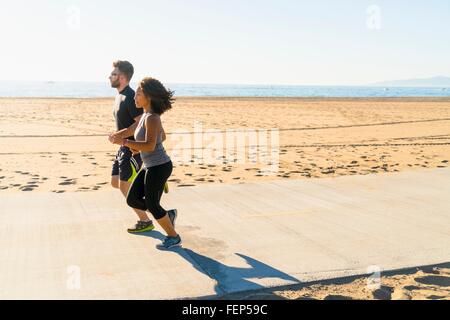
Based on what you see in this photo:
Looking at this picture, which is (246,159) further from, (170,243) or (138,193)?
(170,243)

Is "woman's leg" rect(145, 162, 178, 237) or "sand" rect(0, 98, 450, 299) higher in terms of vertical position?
"woman's leg" rect(145, 162, 178, 237)

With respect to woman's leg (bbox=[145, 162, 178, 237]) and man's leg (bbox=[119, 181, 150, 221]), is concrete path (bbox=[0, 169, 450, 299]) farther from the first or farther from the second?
woman's leg (bbox=[145, 162, 178, 237])

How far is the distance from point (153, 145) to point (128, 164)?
877mm

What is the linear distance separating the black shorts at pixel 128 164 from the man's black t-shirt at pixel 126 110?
0.91ft

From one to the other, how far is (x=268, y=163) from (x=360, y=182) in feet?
10.0

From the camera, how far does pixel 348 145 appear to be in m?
14.1

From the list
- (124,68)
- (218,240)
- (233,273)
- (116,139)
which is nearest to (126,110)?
(124,68)

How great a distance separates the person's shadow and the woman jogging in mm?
349

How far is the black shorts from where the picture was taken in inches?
198

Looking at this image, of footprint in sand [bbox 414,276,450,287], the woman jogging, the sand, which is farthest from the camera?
the sand

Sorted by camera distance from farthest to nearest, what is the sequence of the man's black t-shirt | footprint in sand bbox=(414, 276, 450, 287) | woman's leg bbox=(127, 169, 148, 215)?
the man's black t-shirt
woman's leg bbox=(127, 169, 148, 215)
footprint in sand bbox=(414, 276, 450, 287)

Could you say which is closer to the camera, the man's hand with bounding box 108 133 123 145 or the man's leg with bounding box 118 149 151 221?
the man's hand with bounding box 108 133 123 145

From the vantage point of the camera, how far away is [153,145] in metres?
4.35

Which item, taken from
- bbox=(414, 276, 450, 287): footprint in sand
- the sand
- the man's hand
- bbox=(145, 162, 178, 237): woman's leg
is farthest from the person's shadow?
the man's hand
